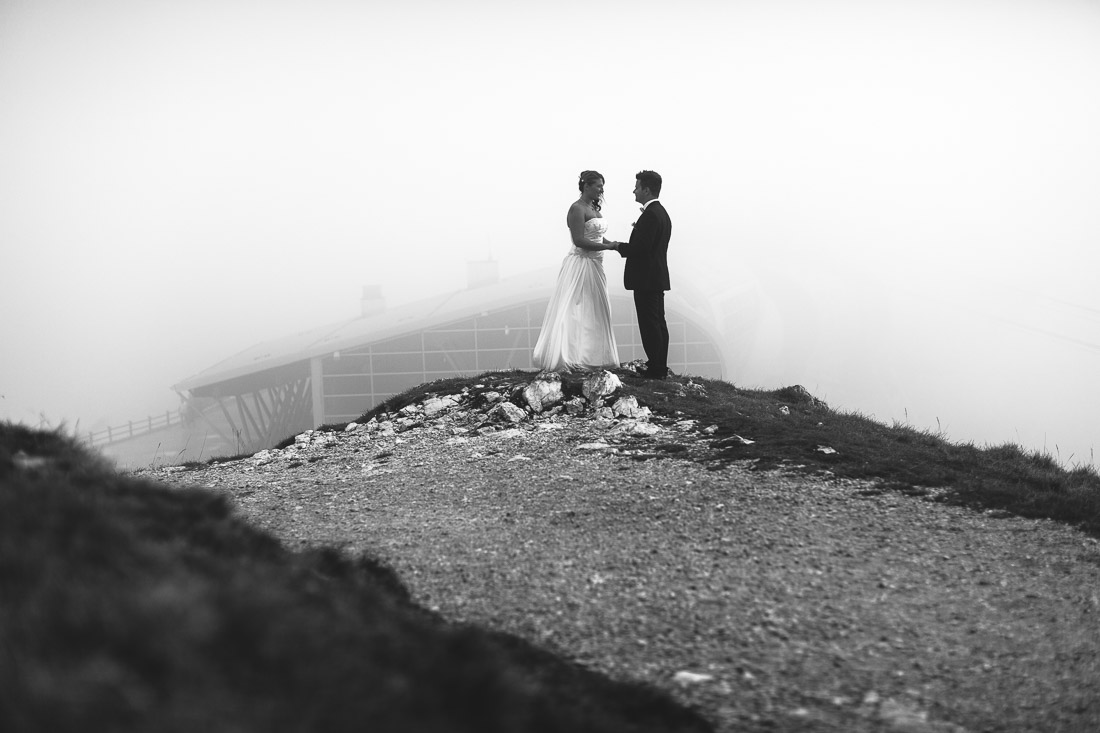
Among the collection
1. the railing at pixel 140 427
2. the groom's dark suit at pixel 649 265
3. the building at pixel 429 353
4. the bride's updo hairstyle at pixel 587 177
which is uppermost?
the bride's updo hairstyle at pixel 587 177

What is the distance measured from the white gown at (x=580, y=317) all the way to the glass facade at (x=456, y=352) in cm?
3562

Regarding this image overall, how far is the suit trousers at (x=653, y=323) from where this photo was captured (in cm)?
1647

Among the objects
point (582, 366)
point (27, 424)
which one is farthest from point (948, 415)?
point (27, 424)

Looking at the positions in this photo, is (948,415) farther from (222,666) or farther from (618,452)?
(222,666)

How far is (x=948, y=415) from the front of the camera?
72750 mm

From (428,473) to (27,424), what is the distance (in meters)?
5.48

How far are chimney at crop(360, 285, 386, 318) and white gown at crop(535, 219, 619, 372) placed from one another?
6390cm

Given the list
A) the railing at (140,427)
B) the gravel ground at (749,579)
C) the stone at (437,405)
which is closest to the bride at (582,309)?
the stone at (437,405)

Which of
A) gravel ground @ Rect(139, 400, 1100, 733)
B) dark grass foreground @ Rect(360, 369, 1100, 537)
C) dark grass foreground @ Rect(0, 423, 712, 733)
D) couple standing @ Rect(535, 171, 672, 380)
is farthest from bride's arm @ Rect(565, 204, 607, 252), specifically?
dark grass foreground @ Rect(0, 423, 712, 733)

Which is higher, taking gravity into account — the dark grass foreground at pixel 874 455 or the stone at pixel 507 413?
the stone at pixel 507 413

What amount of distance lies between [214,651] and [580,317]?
1400cm

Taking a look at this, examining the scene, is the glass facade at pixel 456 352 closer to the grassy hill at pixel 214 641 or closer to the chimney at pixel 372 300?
the chimney at pixel 372 300

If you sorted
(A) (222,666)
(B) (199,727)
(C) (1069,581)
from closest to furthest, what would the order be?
(B) (199,727) → (A) (222,666) → (C) (1069,581)

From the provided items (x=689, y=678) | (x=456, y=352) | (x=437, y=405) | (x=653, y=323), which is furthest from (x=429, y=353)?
(x=689, y=678)
